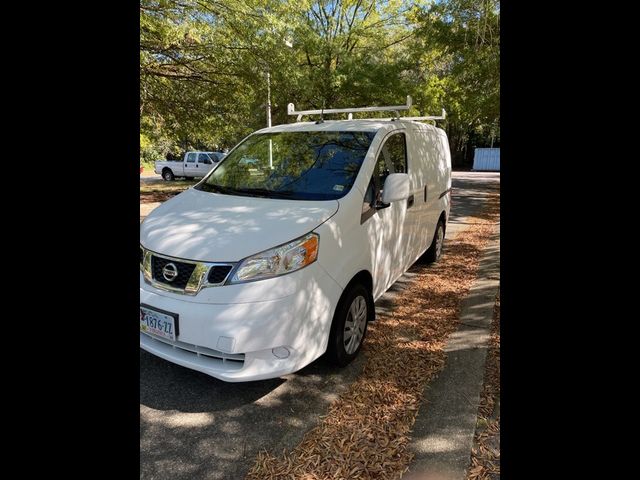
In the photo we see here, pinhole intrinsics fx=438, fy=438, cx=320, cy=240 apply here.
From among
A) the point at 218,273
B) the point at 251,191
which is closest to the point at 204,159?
the point at 251,191

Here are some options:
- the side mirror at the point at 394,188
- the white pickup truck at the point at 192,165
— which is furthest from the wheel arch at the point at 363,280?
the white pickup truck at the point at 192,165

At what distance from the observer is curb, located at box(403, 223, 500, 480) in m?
2.44

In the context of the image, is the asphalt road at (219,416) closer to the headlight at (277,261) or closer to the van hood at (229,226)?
the headlight at (277,261)

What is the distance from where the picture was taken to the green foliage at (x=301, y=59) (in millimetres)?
7902

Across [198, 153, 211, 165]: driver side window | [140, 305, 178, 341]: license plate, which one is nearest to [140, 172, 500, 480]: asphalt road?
[140, 305, 178, 341]: license plate

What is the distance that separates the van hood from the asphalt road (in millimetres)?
1030

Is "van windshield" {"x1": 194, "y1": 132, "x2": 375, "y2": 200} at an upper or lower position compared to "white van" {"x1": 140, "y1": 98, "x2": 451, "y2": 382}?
upper

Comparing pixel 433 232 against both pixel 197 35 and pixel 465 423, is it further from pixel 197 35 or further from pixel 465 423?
pixel 197 35

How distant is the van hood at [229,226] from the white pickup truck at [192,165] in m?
21.2

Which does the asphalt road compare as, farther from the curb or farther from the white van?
the curb

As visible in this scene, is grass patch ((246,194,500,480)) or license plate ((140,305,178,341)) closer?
grass patch ((246,194,500,480))

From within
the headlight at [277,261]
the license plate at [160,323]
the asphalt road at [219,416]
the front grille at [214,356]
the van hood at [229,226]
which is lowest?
the asphalt road at [219,416]

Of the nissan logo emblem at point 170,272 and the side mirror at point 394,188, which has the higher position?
the side mirror at point 394,188

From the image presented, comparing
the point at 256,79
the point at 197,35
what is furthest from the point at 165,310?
the point at 256,79
